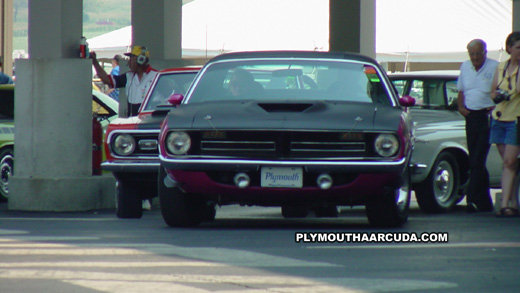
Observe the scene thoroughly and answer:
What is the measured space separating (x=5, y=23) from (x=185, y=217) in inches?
1409

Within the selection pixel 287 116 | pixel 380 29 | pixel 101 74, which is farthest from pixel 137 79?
pixel 380 29

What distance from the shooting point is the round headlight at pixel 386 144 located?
9.28 metres

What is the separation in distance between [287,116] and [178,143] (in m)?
0.95

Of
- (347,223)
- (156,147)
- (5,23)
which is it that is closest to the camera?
(347,223)

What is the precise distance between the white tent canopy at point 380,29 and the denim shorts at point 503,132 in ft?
68.1

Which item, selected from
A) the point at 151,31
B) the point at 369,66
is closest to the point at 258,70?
the point at 369,66

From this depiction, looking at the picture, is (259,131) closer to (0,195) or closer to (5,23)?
(0,195)

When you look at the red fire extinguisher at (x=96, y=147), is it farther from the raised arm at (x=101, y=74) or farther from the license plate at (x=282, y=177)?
the license plate at (x=282, y=177)

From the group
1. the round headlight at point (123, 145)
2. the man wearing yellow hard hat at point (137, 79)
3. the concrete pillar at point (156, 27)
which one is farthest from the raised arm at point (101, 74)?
the concrete pillar at point (156, 27)

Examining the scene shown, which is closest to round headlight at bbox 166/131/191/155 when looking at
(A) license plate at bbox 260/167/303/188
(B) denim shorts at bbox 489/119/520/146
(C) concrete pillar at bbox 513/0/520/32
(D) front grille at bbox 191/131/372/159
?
(D) front grille at bbox 191/131/372/159

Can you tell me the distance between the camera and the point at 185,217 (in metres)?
10.1

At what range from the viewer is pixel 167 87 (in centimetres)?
1314

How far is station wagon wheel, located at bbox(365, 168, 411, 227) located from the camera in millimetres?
9750

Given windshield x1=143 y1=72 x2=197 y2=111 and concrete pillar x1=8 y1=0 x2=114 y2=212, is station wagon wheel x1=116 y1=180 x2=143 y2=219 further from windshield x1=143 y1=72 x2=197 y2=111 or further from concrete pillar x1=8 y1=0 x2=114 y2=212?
concrete pillar x1=8 y1=0 x2=114 y2=212
